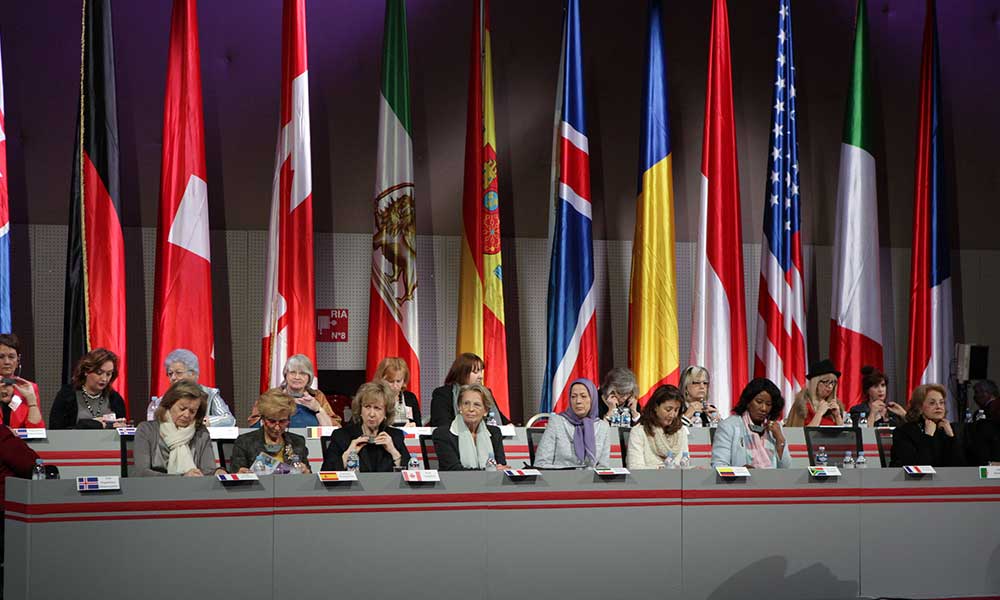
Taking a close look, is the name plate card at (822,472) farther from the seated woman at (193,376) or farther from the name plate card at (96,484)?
the seated woman at (193,376)

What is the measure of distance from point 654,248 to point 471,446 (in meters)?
3.57

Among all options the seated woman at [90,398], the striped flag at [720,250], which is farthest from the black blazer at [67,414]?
the striped flag at [720,250]

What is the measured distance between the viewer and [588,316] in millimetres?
8695

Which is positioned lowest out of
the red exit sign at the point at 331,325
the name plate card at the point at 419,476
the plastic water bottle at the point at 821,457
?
the plastic water bottle at the point at 821,457

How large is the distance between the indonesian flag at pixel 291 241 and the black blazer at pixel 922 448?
390 cm

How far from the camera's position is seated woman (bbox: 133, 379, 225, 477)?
4.92 m

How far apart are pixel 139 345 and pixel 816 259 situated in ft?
18.4

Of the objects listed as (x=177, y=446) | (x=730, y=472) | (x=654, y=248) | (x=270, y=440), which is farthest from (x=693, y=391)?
(x=177, y=446)

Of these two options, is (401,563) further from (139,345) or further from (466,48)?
(466,48)

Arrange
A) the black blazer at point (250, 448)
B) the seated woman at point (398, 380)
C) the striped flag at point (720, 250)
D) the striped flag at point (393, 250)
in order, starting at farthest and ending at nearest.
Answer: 1. the striped flag at point (720, 250)
2. the striped flag at point (393, 250)
3. the seated woman at point (398, 380)
4. the black blazer at point (250, 448)

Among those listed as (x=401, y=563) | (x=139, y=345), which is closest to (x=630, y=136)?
(x=139, y=345)

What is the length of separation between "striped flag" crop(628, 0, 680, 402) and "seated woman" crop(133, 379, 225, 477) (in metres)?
4.30

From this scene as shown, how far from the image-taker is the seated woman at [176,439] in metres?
4.92

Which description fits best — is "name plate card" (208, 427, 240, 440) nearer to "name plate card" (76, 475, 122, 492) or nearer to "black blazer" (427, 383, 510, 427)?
"black blazer" (427, 383, 510, 427)
